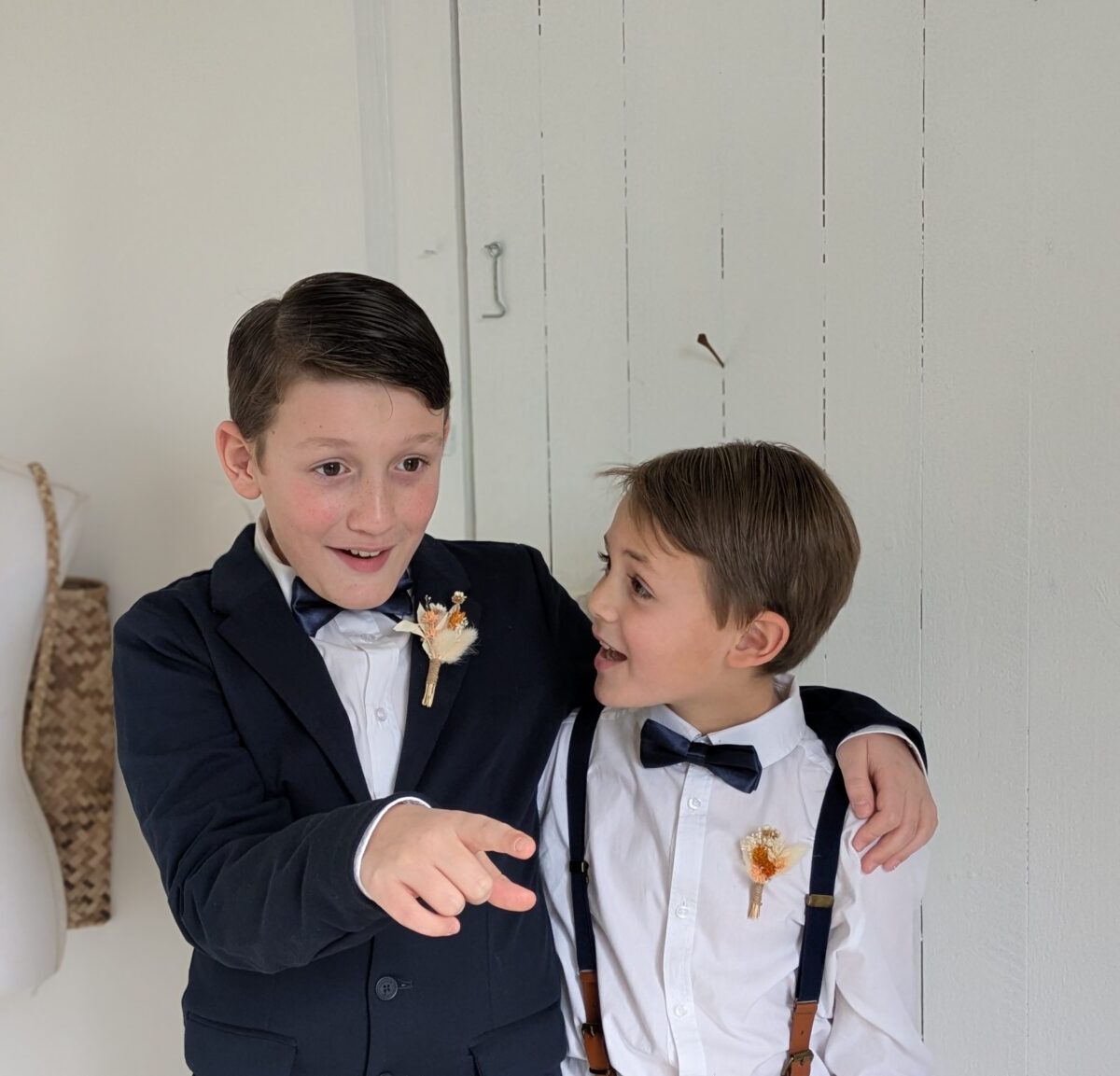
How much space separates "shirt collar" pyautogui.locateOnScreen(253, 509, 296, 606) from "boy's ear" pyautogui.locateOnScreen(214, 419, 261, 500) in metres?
0.05

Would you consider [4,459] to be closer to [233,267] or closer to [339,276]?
[233,267]

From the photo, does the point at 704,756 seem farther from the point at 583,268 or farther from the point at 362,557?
the point at 583,268

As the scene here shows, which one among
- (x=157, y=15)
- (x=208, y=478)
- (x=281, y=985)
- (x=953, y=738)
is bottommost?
(x=281, y=985)

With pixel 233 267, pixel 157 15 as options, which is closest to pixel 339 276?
pixel 233 267

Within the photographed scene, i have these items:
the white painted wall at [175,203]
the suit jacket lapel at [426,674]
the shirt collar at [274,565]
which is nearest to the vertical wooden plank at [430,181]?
the white painted wall at [175,203]

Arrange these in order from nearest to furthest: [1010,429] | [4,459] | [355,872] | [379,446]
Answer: [355,872]
[379,446]
[1010,429]
[4,459]

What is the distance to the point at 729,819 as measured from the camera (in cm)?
124

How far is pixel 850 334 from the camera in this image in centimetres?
145

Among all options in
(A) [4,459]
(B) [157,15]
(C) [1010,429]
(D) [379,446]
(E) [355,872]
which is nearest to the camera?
(E) [355,872]

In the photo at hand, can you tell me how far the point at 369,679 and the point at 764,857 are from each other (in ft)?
1.42

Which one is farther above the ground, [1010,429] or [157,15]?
[157,15]

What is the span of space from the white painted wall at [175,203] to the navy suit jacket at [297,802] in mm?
576

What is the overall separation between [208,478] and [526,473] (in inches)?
20.1

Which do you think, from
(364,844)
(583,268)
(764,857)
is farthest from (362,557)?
(583,268)
